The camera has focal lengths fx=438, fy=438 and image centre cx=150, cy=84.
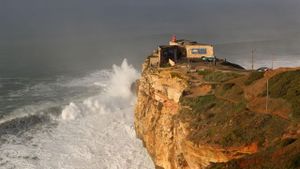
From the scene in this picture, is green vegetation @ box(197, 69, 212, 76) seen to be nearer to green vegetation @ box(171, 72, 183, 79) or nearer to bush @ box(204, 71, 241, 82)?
bush @ box(204, 71, 241, 82)

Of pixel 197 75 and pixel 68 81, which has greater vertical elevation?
pixel 197 75

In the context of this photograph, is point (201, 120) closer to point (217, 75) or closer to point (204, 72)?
point (217, 75)

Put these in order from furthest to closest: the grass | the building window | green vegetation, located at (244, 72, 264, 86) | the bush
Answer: the building window → the bush → green vegetation, located at (244, 72, 264, 86) → the grass

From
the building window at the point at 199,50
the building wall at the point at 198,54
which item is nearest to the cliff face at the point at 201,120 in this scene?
the building wall at the point at 198,54

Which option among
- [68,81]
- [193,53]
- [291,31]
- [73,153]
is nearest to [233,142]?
[73,153]

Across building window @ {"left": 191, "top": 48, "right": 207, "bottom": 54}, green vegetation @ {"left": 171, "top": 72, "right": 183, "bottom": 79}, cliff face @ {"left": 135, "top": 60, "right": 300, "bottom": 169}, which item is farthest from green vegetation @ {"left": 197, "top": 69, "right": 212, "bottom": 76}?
building window @ {"left": 191, "top": 48, "right": 207, "bottom": 54}

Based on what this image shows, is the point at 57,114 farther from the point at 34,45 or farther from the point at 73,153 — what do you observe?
the point at 34,45
